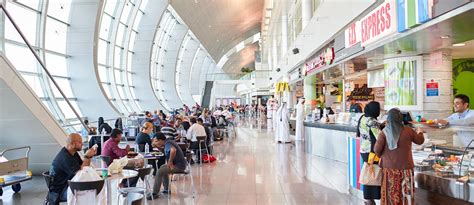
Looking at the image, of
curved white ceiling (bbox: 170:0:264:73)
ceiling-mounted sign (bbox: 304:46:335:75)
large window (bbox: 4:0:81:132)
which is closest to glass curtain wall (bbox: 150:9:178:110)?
curved white ceiling (bbox: 170:0:264:73)

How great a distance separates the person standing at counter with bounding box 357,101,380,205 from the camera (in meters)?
4.67

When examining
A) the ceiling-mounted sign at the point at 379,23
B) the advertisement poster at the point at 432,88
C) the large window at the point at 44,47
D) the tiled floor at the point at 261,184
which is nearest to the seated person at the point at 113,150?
the tiled floor at the point at 261,184

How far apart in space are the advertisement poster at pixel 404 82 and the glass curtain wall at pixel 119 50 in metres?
11.1

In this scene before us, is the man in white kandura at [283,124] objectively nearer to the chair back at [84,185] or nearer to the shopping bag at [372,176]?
the shopping bag at [372,176]

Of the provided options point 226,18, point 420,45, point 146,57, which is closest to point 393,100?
point 420,45

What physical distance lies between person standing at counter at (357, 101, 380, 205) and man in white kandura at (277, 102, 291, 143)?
8.59 metres

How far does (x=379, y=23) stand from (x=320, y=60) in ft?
18.6

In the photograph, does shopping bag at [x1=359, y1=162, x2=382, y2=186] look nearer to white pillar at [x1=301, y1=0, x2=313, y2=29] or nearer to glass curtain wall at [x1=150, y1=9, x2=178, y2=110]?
white pillar at [x1=301, y1=0, x2=313, y2=29]

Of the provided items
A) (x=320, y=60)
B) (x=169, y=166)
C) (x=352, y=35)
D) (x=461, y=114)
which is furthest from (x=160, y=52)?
(x=461, y=114)

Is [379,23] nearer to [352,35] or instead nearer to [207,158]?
[352,35]

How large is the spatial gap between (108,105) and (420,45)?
1214cm

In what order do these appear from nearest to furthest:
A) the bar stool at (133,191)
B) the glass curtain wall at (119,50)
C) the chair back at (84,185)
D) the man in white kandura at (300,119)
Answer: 1. the chair back at (84,185)
2. the bar stool at (133,191)
3. the man in white kandura at (300,119)
4. the glass curtain wall at (119,50)

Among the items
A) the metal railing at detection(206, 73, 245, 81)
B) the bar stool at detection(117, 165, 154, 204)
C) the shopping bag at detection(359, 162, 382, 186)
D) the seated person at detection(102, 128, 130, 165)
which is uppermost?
the metal railing at detection(206, 73, 245, 81)

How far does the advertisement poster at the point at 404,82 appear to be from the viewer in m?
7.60
